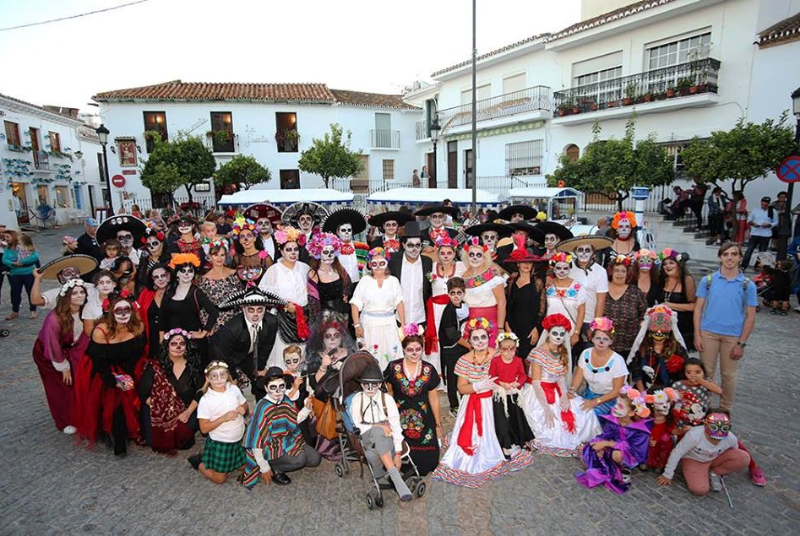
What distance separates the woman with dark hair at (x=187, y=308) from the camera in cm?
495

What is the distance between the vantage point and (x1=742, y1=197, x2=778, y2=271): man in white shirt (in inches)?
451

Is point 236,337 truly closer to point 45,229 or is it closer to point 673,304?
point 673,304

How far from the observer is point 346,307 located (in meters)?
5.88

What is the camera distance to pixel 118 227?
6789 millimetres

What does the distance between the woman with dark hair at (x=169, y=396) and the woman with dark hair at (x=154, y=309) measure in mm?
533

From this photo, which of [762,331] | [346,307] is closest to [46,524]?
[346,307]

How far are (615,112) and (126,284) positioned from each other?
17.6 m

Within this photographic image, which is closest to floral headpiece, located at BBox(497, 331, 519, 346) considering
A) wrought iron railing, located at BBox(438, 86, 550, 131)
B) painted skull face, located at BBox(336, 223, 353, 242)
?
painted skull face, located at BBox(336, 223, 353, 242)

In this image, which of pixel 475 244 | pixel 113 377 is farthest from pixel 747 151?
pixel 113 377

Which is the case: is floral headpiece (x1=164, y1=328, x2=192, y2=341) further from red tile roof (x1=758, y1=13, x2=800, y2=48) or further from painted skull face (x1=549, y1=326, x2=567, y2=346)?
red tile roof (x1=758, y1=13, x2=800, y2=48)

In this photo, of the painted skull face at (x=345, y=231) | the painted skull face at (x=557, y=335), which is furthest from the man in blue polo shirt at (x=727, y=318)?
the painted skull face at (x=345, y=231)

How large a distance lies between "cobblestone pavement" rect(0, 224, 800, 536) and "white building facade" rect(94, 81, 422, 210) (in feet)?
74.9

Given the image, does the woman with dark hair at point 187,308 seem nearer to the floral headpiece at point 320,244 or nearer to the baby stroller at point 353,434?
the floral headpiece at point 320,244

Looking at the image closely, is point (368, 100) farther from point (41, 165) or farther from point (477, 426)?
point (477, 426)
